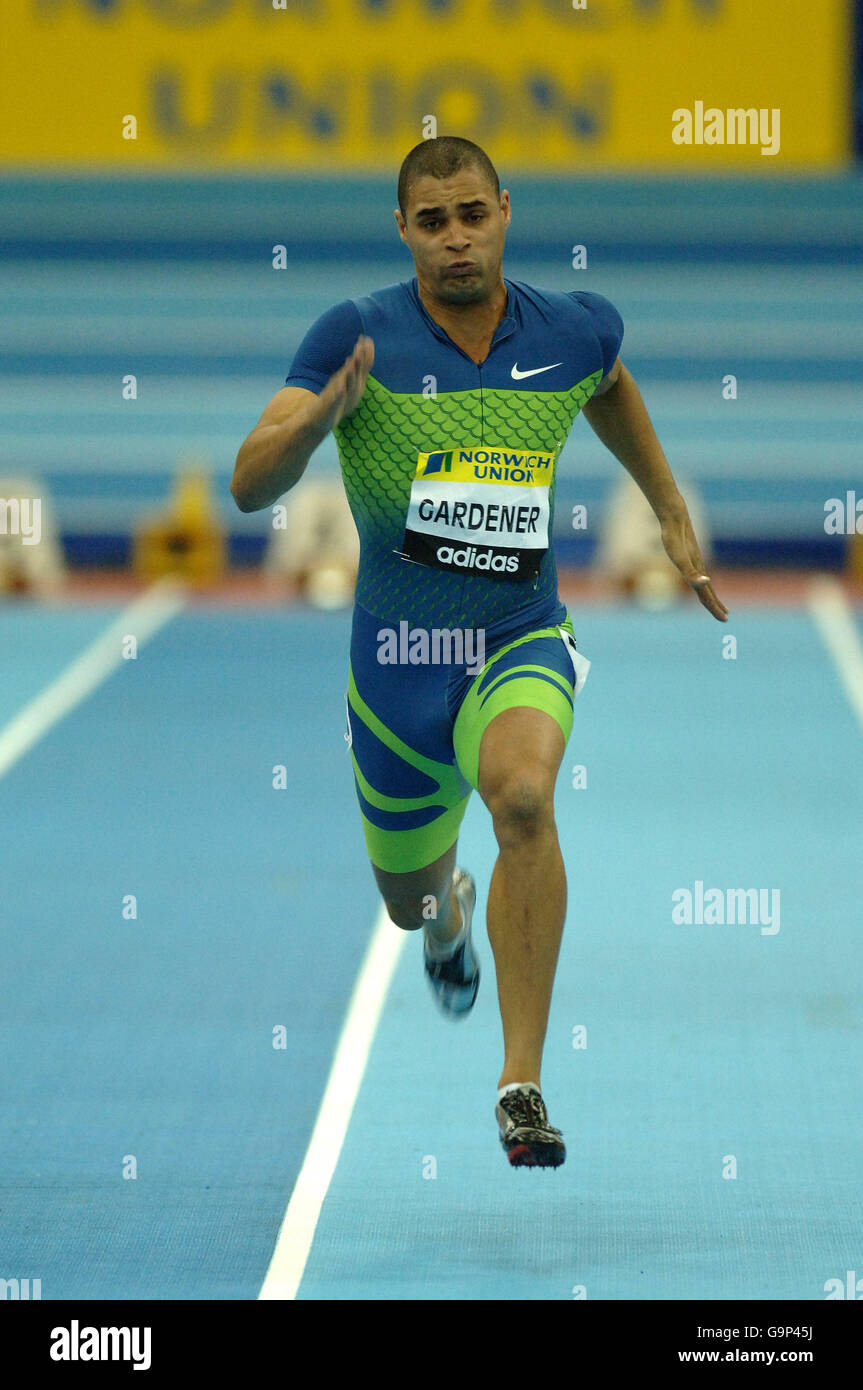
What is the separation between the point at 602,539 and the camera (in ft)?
49.9

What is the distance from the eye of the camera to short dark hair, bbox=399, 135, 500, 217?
15.1ft

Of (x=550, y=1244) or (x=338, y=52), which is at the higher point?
(x=338, y=52)

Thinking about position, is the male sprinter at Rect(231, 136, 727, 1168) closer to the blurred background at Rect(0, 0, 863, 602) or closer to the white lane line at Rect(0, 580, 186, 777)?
the white lane line at Rect(0, 580, 186, 777)

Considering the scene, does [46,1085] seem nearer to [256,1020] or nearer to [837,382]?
[256,1020]

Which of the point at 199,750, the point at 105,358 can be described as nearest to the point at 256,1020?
the point at 199,750

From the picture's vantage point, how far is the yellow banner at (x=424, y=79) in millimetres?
15766

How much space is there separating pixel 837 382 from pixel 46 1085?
12678mm

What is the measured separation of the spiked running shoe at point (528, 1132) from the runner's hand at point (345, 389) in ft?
4.81

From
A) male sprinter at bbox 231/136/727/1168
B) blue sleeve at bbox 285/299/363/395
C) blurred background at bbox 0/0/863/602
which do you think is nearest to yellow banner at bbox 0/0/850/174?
blurred background at bbox 0/0/863/602

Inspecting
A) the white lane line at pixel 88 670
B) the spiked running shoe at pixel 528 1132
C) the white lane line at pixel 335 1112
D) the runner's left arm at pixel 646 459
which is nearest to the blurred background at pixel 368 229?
the white lane line at pixel 88 670

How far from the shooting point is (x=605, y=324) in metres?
4.99

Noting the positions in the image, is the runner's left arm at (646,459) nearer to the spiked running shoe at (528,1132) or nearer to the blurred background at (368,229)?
the spiked running shoe at (528,1132)

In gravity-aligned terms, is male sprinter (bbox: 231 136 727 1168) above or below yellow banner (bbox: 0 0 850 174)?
below

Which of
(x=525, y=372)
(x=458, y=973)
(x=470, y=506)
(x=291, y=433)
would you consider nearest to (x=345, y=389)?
(x=291, y=433)
